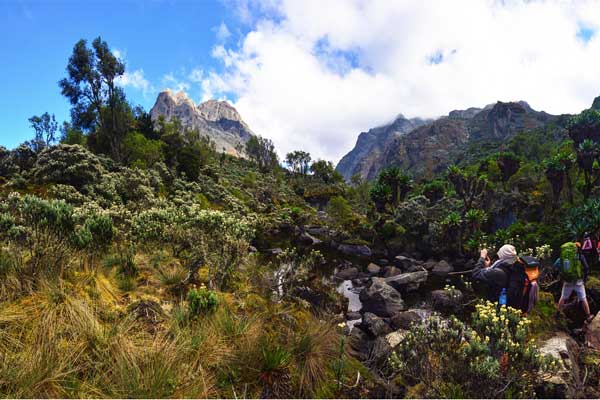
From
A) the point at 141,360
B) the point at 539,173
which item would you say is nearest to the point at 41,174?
the point at 141,360

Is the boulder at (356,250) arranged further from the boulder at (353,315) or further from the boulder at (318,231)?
the boulder at (353,315)

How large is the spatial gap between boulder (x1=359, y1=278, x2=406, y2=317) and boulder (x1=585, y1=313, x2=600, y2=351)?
868 centimetres

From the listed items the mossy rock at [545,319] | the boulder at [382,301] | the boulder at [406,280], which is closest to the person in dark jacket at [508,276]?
the mossy rock at [545,319]

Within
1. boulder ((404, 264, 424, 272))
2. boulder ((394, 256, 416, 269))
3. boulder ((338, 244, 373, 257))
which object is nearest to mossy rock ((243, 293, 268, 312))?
boulder ((404, 264, 424, 272))

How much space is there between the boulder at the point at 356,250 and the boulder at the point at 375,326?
66.4ft

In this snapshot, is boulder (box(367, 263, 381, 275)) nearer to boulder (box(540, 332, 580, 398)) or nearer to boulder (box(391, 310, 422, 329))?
boulder (box(391, 310, 422, 329))

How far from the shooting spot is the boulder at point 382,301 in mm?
16469

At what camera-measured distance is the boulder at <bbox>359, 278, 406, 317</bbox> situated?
16.5 metres

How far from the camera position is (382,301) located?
16.8m

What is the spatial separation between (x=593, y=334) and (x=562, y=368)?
5029 millimetres

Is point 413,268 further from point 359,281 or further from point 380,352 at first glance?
point 380,352

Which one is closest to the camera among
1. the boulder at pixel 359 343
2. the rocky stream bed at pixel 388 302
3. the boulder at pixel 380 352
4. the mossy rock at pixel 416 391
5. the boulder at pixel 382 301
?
the mossy rock at pixel 416 391

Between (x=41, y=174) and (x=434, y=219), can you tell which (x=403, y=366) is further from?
(x=434, y=219)

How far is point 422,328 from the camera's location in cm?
460
